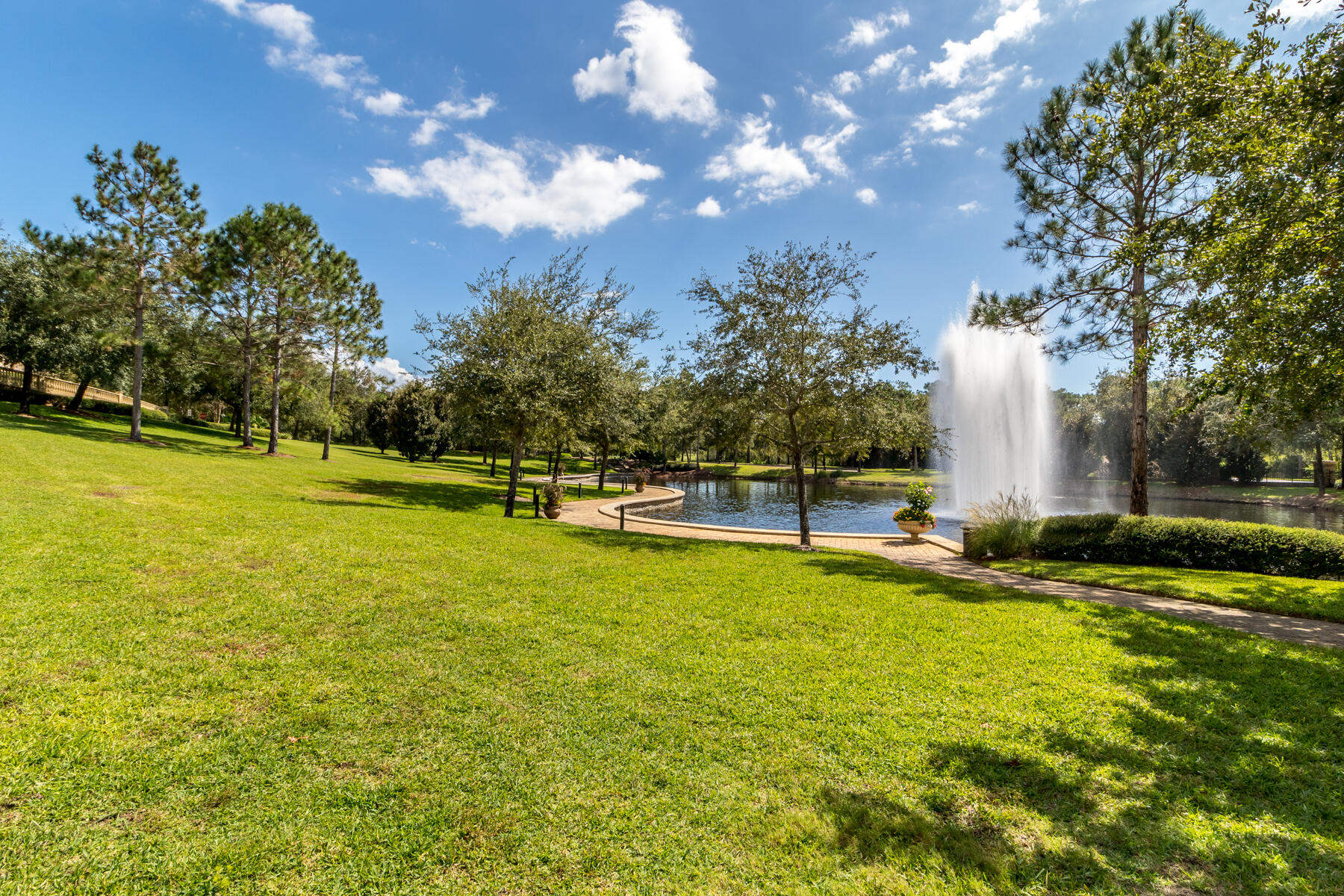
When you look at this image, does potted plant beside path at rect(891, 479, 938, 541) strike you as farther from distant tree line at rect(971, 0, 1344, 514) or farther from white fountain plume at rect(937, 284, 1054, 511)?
white fountain plume at rect(937, 284, 1054, 511)

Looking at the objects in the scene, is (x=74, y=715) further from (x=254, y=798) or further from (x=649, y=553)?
(x=649, y=553)

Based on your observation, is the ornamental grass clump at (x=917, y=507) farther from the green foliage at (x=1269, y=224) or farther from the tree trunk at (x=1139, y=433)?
the green foliage at (x=1269, y=224)

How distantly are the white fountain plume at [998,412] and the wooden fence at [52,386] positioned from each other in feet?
139

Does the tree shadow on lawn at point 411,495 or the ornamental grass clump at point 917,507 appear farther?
the ornamental grass clump at point 917,507

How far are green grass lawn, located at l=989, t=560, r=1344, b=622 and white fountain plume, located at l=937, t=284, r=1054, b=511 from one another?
46.4 ft

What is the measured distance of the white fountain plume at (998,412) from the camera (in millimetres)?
24234

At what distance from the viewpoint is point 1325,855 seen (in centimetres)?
284

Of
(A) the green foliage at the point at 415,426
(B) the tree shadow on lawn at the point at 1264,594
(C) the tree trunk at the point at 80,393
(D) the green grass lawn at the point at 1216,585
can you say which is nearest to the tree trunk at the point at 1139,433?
(D) the green grass lawn at the point at 1216,585

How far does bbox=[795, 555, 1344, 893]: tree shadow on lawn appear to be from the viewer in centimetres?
278

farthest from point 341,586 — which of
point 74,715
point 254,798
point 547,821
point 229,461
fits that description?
point 229,461

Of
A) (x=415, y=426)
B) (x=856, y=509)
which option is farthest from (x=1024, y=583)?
(x=415, y=426)

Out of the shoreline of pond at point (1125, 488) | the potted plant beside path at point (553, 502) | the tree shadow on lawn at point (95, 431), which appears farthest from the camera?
the shoreline of pond at point (1125, 488)

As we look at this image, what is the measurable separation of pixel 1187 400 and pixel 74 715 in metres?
13.9

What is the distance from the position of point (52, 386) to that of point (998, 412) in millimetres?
55803
